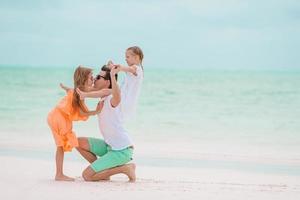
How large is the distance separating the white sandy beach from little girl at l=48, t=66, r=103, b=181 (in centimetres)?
33


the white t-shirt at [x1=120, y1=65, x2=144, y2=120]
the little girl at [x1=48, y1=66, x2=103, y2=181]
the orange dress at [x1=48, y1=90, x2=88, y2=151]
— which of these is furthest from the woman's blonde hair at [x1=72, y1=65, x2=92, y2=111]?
the white t-shirt at [x1=120, y1=65, x2=144, y2=120]

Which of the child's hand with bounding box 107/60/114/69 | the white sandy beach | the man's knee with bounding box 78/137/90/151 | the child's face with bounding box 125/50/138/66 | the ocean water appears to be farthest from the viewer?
the ocean water

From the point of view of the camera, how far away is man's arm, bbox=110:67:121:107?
5.39 meters

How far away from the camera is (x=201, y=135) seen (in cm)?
1159

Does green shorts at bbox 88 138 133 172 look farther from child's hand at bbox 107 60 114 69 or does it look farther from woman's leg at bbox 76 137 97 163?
child's hand at bbox 107 60 114 69

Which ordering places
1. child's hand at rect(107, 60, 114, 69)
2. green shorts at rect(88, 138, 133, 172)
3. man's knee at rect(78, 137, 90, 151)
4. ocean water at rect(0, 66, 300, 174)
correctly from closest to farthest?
child's hand at rect(107, 60, 114, 69) < green shorts at rect(88, 138, 133, 172) < man's knee at rect(78, 137, 90, 151) < ocean water at rect(0, 66, 300, 174)

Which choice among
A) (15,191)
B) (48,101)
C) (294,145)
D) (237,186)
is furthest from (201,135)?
(48,101)

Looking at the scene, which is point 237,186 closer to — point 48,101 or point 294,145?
point 294,145

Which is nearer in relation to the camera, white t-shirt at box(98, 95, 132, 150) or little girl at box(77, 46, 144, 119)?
little girl at box(77, 46, 144, 119)

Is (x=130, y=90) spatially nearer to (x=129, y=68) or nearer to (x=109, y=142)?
(x=129, y=68)

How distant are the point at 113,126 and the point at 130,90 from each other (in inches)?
14.3

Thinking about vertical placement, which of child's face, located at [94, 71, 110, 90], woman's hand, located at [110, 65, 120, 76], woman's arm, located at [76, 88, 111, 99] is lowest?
woman's arm, located at [76, 88, 111, 99]

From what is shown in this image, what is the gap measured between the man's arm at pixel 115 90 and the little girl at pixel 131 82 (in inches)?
3.0

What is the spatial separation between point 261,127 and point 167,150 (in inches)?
196
